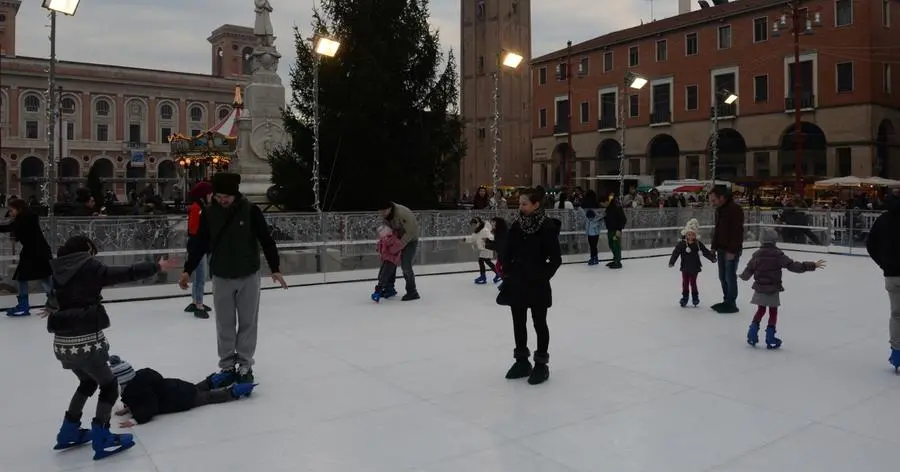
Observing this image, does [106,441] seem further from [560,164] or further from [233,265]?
[560,164]

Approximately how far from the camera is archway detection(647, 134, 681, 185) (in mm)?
47156

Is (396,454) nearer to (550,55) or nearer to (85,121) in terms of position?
(550,55)

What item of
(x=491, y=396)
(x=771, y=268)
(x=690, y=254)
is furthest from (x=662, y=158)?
(x=491, y=396)

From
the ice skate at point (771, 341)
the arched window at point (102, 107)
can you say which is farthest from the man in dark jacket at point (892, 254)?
the arched window at point (102, 107)

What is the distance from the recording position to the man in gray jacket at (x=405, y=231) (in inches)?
405

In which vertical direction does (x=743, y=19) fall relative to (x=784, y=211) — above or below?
above

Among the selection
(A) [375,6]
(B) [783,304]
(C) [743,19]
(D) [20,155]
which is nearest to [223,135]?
(A) [375,6]

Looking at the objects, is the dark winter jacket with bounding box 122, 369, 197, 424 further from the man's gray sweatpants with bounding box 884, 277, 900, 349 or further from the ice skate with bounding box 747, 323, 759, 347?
the man's gray sweatpants with bounding box 884, 277, 900, 349

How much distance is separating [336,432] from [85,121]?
77085mm

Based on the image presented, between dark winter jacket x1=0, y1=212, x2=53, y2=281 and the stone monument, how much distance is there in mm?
10840

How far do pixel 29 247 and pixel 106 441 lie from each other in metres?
6.12

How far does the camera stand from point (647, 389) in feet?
18.5

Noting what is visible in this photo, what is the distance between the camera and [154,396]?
4898mm

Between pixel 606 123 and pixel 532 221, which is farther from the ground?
pixel 606 123
